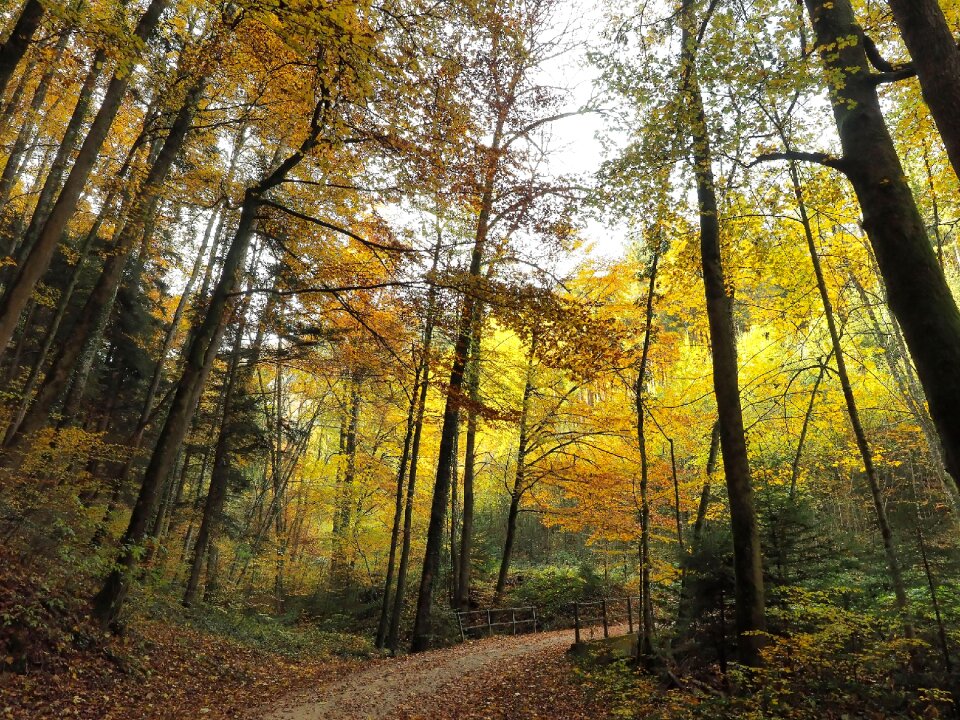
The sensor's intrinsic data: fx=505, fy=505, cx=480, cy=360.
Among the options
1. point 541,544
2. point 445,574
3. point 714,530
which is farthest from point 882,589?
point 541,544

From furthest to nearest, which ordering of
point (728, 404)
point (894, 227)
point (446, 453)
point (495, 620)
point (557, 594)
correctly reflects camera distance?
point (557, 594)
point (495, 620)
point (446, 453)
point (728, 404)
point (894, 227)

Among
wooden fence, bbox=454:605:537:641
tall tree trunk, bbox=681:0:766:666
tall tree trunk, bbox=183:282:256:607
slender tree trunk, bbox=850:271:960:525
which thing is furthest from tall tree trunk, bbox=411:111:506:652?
slender tree trunk, bbox=850:271:960:525

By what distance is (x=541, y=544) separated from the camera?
88.7 ft

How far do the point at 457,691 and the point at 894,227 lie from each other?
8295 millimetres

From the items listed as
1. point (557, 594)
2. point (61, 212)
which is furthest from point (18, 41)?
point (557, 594)

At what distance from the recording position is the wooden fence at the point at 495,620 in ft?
45.7

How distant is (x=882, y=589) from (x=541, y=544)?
58.9 feet

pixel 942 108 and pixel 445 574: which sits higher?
pixel 942 108

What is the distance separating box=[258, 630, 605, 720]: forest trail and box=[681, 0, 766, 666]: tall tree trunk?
7.72 feet

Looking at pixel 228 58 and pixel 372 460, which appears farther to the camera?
pixel 372 460

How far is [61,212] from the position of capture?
695 cm

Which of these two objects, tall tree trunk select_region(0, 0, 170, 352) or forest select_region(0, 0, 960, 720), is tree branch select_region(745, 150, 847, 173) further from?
tall tree trunk select_region(0, 0, 170, 352)

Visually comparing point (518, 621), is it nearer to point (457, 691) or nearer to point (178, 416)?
point (457, 691)

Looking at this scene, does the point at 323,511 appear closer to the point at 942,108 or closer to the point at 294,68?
the point at 294,68
